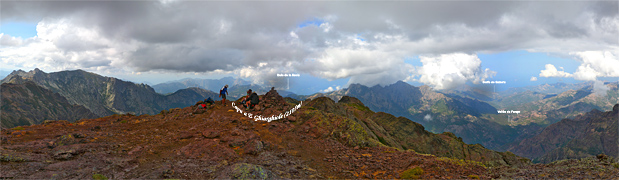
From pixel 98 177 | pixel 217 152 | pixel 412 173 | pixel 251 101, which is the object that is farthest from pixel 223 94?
pixel 412 173

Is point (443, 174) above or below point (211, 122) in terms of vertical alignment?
below

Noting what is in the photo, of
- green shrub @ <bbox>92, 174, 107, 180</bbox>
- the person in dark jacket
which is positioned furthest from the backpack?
green shrub @ <bbox>92, 174, 107, 180</bbox>

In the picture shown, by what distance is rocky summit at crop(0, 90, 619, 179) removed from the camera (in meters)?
12.9

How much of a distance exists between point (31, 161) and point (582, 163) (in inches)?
1212

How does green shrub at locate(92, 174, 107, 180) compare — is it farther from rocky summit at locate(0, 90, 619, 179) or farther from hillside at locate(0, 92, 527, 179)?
hillside at locate(0, 92, 527, 179)

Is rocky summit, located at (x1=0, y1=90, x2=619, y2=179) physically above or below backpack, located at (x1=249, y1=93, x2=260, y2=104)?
below

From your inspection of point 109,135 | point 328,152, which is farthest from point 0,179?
point 328,152

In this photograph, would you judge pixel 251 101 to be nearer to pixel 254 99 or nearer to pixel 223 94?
pixel 254 99

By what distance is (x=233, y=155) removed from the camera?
628 inches

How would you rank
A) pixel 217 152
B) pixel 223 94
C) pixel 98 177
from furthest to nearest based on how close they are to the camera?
pixel 223 94 → pixel 217 152 → pixel 98 177

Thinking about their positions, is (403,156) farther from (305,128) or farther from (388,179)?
(305,128)

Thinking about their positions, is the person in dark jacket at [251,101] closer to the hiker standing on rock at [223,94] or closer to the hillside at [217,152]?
the hillside at [217,152]

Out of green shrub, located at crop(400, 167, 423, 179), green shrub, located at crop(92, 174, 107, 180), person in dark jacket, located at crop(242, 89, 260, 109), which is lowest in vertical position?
green shrub, located at crop(400, 167, 423, 179)

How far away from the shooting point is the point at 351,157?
57.2 ft
